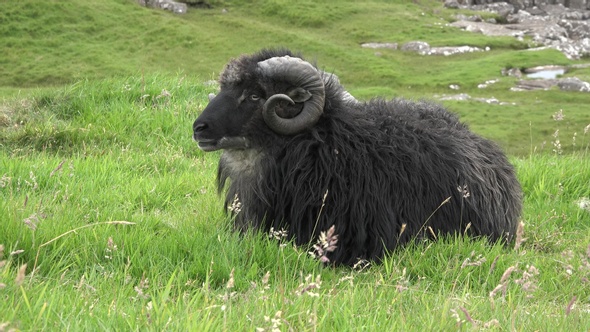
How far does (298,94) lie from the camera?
22.1 feet

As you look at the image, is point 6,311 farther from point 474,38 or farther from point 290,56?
point 474,38

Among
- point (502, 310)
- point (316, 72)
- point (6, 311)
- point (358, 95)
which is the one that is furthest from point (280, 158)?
point (358, 95)

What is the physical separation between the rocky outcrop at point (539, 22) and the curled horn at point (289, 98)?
7042 centimetres

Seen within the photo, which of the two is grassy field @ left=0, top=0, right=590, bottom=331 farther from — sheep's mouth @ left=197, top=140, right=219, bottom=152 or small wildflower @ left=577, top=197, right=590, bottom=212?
sheep's mouth @ left=197, top=140, right=219, bottom=152

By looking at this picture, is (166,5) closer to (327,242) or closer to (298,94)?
(298,94)

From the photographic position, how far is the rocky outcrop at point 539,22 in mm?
79375

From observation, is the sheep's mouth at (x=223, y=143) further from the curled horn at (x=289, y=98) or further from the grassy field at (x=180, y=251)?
the grassy field at (x=180, y=251)

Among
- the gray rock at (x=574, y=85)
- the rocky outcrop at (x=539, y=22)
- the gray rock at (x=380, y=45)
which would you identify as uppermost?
the rocky outcrop at (x=539, y=22)

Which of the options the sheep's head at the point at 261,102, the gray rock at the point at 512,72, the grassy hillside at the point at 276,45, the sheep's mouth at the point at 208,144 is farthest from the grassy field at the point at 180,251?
the gray rock at the point at 512,72

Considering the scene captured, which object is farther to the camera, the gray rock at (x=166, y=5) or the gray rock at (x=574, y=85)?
the gray rock at (x=166, y=5)

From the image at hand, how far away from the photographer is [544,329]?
3.74m

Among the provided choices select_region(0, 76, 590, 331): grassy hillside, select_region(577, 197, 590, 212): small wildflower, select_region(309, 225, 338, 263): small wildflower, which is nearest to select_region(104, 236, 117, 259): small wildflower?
select_region(0, 76, 590, 331): grassy hillside

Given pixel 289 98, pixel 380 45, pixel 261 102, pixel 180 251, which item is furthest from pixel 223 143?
pixel 380 45

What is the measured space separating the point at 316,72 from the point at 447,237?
6.70 feet
